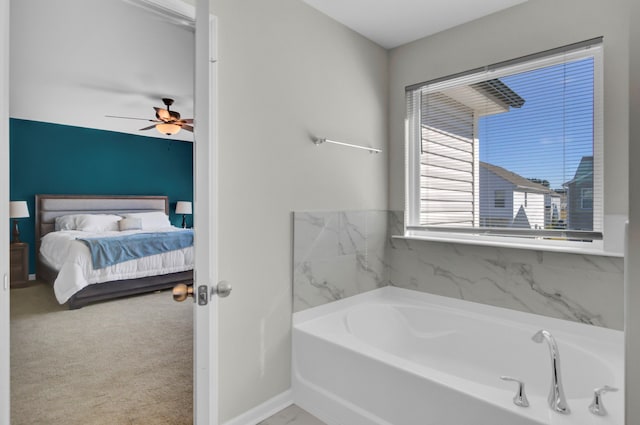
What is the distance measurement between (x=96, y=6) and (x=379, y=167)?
2.12 m

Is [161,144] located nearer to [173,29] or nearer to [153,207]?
[153,207]

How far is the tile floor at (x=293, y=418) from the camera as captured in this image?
6.74 ft

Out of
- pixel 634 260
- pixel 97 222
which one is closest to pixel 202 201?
pixel 97 222

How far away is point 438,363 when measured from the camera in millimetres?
2439

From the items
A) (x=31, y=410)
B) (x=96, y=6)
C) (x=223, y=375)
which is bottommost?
(x=223, y=375)

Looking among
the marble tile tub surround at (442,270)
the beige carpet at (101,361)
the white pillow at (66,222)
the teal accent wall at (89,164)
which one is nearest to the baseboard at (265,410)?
A: the beige carpet at (101,361)

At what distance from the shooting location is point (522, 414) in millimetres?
1392

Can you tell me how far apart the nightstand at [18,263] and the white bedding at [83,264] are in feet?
0.16

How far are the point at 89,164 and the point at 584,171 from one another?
2550 millimetres

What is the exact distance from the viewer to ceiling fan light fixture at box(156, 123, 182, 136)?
1.58 metres

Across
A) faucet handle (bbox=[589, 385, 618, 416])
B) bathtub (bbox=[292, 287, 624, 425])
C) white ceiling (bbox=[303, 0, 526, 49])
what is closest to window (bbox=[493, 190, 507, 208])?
bathtub (bbox=[292, 287, 624, 425])

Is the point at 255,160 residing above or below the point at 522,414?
above
